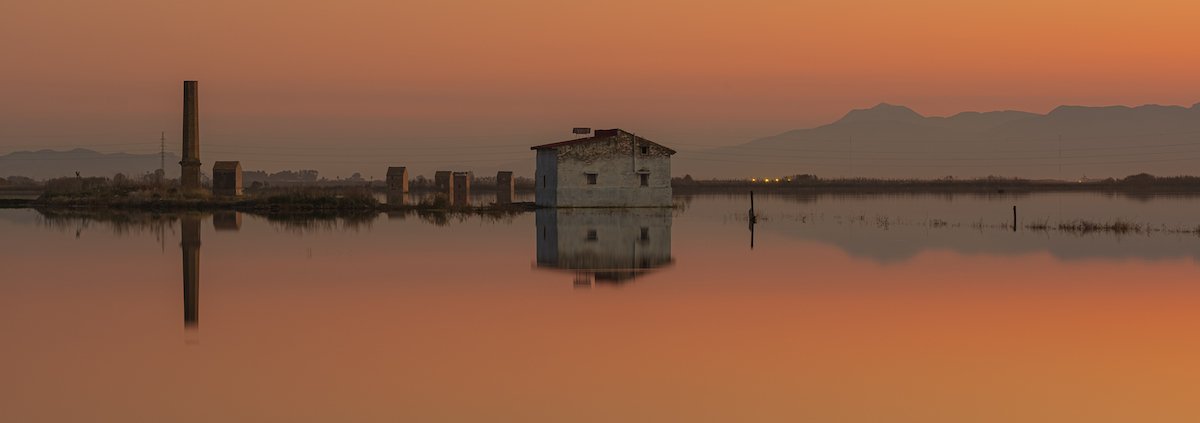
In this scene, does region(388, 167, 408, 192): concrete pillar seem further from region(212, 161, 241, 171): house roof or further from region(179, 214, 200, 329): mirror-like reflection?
region(179, 214, 200, 329): mirror-like reflection

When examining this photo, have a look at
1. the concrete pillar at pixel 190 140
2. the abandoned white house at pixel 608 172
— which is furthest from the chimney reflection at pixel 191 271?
the concrete pillar at pixel 190 140

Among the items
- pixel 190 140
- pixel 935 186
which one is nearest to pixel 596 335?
pixel 190 140

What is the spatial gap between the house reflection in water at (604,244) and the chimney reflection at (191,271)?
19.6 feet

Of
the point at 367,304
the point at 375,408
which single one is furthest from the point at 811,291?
the point at 375,408

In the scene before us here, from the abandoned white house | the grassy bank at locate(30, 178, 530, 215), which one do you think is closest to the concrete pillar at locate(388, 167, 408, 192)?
the grassy bank at locate(30, 178, 530, 215)

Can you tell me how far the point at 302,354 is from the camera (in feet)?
35.2

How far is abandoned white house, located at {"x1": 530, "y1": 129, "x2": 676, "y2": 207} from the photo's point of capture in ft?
156

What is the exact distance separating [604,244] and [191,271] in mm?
10326

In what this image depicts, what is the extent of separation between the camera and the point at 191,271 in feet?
64.5

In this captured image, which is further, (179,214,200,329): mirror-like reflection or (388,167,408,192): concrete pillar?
(388,167,408,192): concrete pillar

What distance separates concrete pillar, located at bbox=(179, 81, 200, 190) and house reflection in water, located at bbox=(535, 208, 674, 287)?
22.0m

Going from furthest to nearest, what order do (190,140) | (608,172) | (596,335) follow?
1. (190,140)
2. (608,172)
3. (596,335)

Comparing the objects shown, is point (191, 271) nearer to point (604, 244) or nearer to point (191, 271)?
point (191, 271)

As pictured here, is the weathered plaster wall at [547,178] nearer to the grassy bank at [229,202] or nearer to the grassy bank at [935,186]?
the grassy bank at [229,202]
